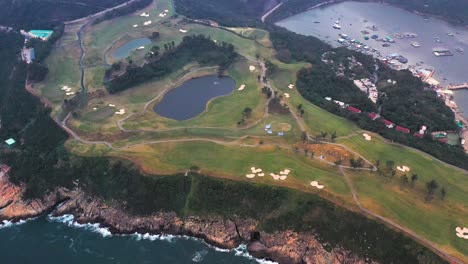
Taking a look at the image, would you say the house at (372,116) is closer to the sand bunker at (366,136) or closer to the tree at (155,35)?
the sand bunker at (366,136)

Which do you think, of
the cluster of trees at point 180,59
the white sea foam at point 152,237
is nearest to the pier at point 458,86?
the cluster of trees at point 180,59

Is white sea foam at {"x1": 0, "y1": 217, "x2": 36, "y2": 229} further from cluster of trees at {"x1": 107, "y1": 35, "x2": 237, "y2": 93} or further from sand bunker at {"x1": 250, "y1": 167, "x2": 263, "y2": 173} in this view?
sand bunker at {"x1": 250, "y1": 167, "x2": 263, "y2": 173}

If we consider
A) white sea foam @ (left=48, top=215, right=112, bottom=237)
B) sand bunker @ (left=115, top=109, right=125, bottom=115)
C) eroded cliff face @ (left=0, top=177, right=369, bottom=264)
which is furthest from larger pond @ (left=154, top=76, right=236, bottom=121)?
white sea foam @ (left=48, top=215, right=112, bottom=237)

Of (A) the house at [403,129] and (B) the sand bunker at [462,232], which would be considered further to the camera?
(A) the house at [403,129]

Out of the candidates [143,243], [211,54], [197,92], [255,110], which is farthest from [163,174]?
[211,54]

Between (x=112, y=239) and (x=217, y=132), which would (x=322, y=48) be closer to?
(x=217, y=132)

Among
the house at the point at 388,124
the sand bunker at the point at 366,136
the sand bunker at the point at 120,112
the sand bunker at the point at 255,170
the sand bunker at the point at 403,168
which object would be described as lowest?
the sand bunker at the point at 120,112
